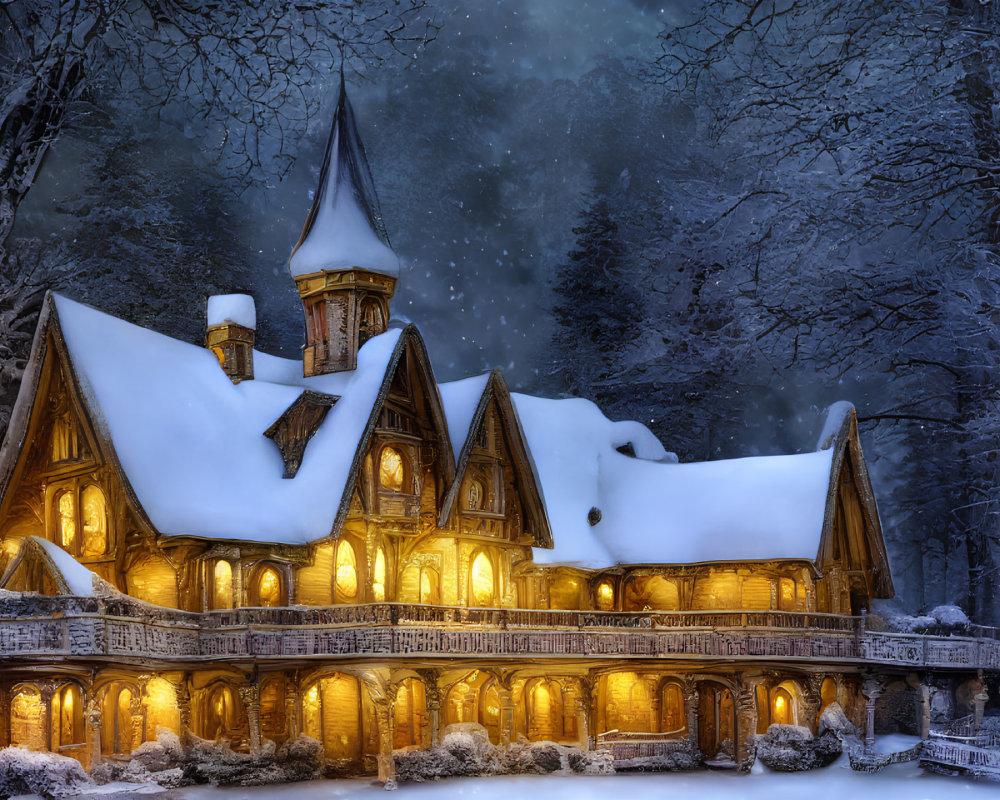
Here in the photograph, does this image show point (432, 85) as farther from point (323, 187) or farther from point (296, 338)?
point (323, 187)

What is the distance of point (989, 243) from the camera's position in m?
38.1

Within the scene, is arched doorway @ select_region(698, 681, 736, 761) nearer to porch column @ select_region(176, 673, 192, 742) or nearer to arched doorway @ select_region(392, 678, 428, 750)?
arched doorway @ select_region(392, 678, 428, 750)

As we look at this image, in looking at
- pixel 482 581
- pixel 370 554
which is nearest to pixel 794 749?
pixel 482 581

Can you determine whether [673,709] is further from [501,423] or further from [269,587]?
[269,587]

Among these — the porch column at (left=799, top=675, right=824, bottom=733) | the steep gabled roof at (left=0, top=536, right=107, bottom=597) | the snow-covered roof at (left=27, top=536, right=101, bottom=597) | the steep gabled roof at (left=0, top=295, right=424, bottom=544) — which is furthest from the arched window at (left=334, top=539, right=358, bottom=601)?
the porch column at (left=799, top=675, right=824, bottom=733)

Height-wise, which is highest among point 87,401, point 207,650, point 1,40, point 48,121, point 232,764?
point 1,40

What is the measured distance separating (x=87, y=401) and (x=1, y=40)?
34.7 feet

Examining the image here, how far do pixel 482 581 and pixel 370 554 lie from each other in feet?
17.0

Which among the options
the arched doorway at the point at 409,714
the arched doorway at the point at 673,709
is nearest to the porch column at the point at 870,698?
the arched doorway at the point at 673,709

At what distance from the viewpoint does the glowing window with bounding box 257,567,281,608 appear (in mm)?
39094

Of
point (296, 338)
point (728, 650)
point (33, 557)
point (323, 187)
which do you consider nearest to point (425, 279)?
point (296, 338)

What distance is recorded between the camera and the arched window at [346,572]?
1593 inches

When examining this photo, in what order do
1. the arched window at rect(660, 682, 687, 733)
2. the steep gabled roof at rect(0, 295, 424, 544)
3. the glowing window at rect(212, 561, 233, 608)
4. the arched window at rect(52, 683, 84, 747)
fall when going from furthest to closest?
the arched window at rect(660, 682, 687, 733)
the glowing window at rect(212, 561, 233, 608)
the steep gabled roof at rect(0, 295, 424, 544)
the arched window at rect(52, 683, 84, 747)

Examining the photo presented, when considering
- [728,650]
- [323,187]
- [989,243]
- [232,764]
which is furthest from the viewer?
[323,187]
